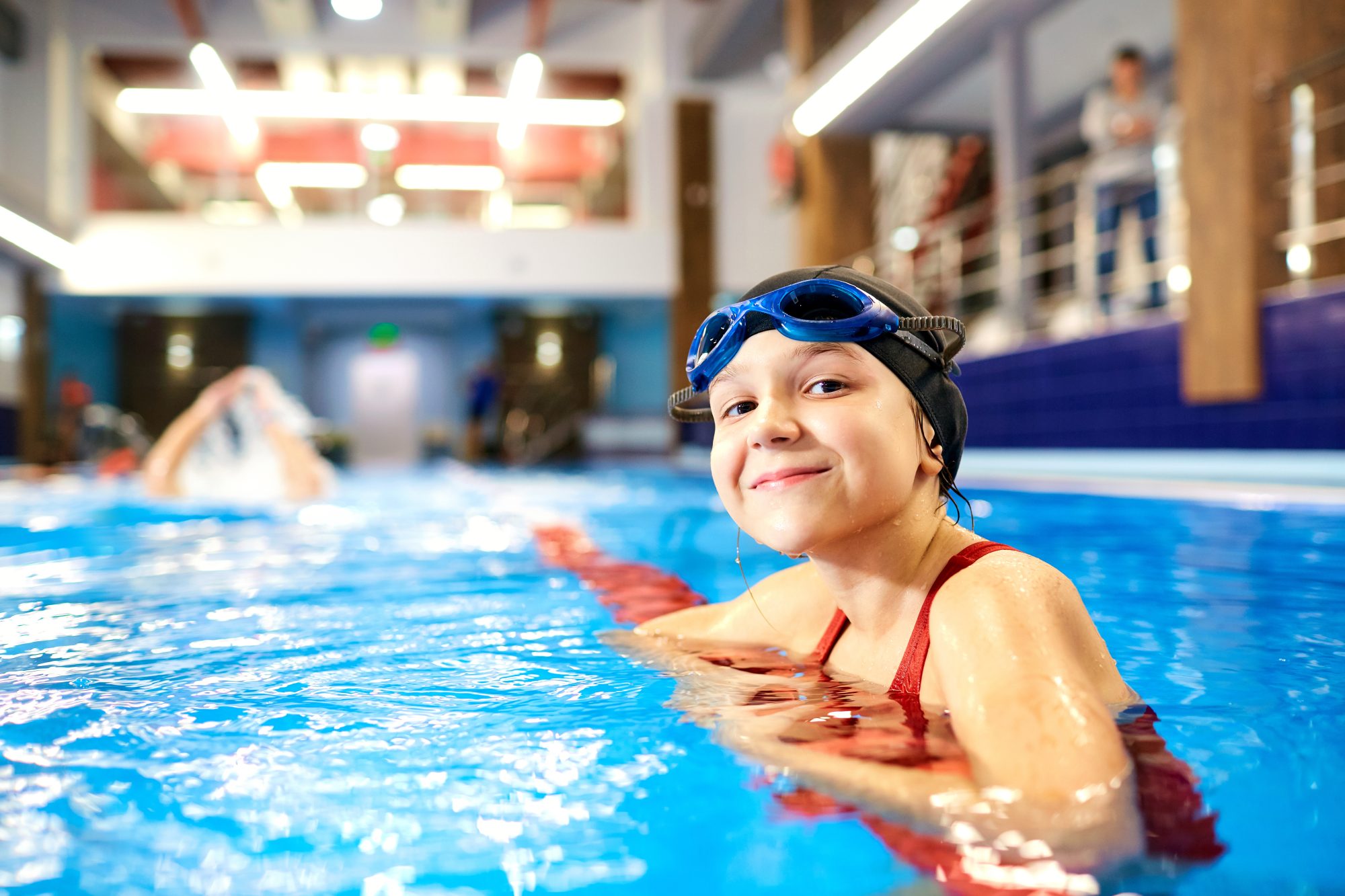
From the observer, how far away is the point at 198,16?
15.1 metres

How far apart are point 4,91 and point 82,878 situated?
18030 mm

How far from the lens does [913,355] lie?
4.44 ft

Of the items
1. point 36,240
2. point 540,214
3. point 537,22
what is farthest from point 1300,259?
point 36,240

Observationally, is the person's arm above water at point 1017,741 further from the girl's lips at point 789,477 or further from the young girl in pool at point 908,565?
the girl's lips at point 789,477

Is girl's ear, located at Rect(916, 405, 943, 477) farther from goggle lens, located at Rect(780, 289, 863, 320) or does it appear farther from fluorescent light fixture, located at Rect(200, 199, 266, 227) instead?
fluorescent light fixture, located at Rect(200, 199, 266, 227)

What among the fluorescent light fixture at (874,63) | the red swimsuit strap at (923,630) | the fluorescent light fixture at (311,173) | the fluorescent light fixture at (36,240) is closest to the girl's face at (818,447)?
the red swimsuit strap at (923,630)

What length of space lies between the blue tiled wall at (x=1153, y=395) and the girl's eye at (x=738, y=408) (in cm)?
524

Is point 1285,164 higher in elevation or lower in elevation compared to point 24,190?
lower

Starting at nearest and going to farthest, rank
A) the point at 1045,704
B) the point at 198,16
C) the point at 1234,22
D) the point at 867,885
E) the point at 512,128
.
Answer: the point at 867,885, the point at 1045,704, the point at 1234,22, the point at 198,16, the point at 512,128

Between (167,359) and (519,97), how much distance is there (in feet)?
28.1

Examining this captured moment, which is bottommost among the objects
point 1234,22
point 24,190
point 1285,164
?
point 1285,164

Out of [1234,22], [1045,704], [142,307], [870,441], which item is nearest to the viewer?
[1045,704]

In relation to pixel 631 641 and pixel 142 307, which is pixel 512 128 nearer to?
pixel 142 307

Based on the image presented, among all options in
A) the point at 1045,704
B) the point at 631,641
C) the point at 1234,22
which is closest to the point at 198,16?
the point at 1234,22
